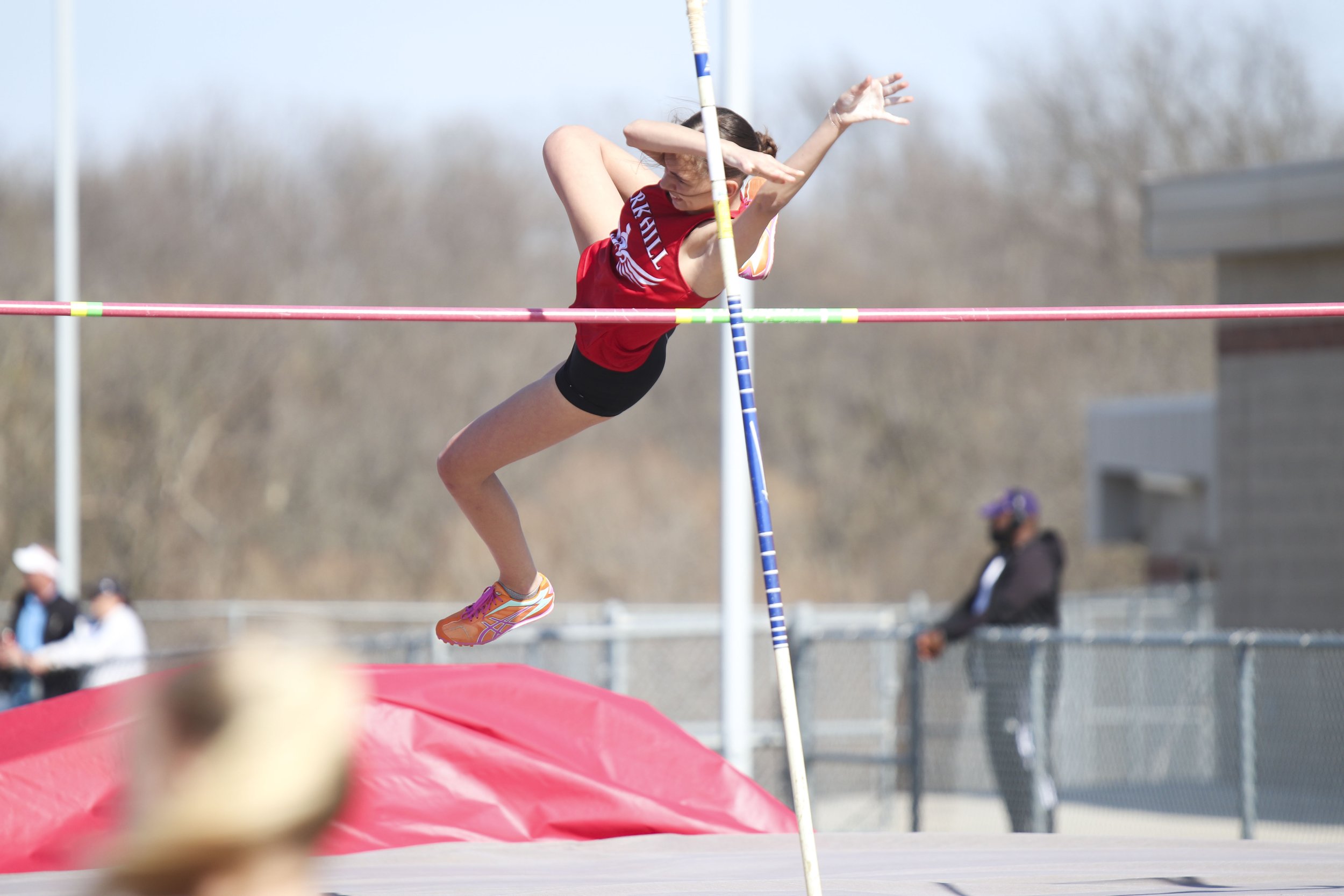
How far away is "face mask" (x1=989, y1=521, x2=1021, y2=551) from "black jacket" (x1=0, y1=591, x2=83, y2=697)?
5355mm

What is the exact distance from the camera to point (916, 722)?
24.9ft

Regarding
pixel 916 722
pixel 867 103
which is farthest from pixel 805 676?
pixel 867 103

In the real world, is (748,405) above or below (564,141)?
below

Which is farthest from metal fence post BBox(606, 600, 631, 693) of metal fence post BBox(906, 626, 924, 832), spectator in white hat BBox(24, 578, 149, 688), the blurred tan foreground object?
the blurred tan foreground object

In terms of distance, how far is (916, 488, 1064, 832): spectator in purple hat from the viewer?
708cm

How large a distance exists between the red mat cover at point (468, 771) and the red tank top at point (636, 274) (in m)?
1.42

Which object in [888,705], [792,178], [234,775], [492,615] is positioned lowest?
[888,705]

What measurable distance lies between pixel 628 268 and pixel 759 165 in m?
0.54

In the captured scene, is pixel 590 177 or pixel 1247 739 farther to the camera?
pixel 1247 739

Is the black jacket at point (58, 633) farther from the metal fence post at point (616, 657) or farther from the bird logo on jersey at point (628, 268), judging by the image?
the bird logo on jersey at point (628, 268)

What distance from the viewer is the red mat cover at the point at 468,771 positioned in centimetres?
442

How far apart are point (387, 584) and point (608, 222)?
20521 mm

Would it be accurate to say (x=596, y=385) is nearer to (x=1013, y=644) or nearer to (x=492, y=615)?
(x=492, y=615)

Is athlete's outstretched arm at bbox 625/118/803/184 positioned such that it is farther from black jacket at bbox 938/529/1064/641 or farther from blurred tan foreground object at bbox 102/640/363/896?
black jacket at bbox 938/529/1064/641
